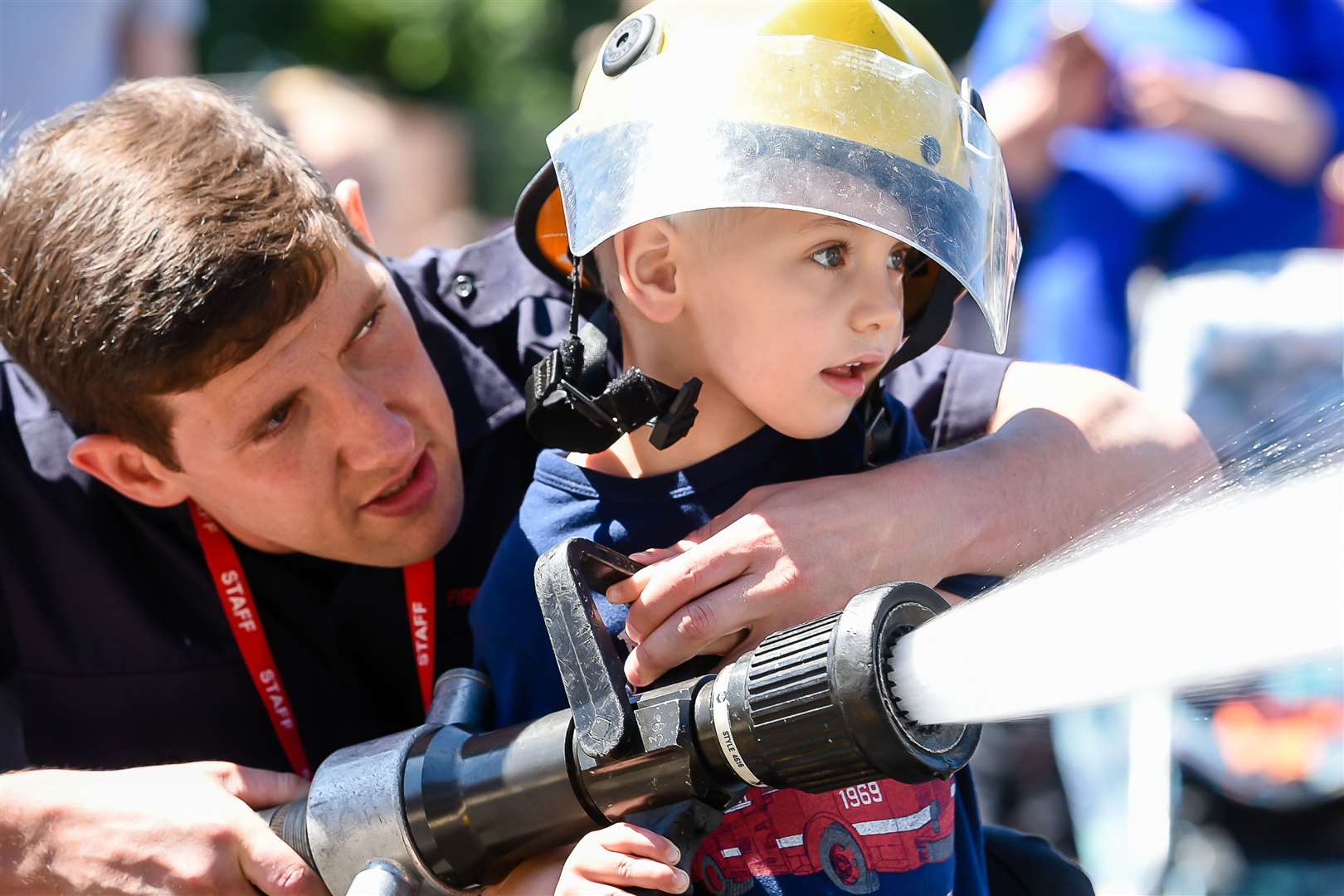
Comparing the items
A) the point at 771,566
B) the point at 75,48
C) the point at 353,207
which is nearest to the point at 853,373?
the point at 771,566

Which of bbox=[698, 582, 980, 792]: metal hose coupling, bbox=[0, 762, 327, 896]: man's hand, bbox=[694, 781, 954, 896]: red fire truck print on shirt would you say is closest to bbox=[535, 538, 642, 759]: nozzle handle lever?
bbox=[698, 582, 980, 792]: metal hose coupling

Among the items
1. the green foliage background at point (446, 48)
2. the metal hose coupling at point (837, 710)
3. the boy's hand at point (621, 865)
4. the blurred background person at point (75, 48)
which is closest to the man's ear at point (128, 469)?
the boy's hand at point (621, 865)

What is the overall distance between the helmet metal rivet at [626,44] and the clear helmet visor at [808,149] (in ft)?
0.07

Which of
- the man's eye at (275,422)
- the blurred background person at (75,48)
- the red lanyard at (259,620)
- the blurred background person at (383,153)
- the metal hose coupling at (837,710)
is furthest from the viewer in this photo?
the blurred background person at (383,153)

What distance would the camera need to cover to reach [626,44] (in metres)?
1.70

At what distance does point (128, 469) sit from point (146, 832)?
20.5 inches

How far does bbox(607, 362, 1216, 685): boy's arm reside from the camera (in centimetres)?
161

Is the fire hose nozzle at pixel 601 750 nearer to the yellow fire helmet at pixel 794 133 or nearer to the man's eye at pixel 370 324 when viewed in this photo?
the yellow fire helmet at pixel 794 133

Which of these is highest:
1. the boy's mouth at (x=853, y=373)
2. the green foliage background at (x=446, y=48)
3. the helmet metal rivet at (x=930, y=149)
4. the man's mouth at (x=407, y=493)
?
the helmet metal rivet at (x=930, y=149)

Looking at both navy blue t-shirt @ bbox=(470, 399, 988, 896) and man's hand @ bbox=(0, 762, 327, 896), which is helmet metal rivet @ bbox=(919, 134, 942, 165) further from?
man's hand @ bbox=(0, 762, 327, 896)

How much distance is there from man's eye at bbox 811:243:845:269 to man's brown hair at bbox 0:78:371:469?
2.32 ft

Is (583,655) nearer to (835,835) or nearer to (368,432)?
(835,835)

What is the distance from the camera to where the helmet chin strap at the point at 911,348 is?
180 centimetres

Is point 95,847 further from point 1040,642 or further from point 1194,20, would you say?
point 1194,20
